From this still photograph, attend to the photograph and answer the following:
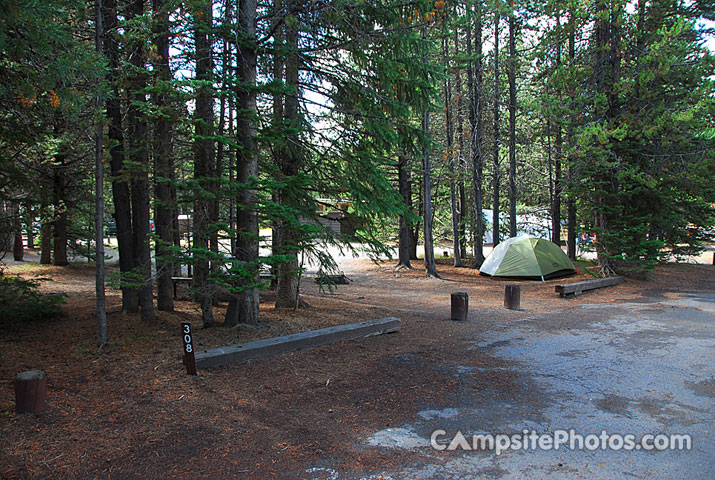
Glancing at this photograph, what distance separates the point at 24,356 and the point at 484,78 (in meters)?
21.2

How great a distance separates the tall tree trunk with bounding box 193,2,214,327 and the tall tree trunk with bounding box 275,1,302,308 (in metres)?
1.18

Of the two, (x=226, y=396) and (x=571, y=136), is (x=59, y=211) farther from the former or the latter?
(x=571, y=136)

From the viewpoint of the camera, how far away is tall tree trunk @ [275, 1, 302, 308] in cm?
736

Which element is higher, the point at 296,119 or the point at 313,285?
the point at 296,119

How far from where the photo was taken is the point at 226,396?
5328mm

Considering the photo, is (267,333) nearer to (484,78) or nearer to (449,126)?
(449,126)

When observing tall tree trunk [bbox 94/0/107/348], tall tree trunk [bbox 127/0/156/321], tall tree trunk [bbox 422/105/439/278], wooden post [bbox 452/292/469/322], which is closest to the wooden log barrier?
tall tree trunk [bbox 94/0/107/348]

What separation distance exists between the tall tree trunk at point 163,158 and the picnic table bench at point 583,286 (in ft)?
35.0

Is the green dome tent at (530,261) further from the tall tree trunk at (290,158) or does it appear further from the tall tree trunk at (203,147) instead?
the tall tree trunk at (203,147)

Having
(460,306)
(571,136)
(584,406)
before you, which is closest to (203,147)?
(460,306)

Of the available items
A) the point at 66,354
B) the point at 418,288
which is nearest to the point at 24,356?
the point at 66,354

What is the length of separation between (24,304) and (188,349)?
4923mm

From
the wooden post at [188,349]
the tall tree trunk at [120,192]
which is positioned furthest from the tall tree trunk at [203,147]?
the tall tree trunk at [120,192]

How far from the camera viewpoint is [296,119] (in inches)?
313
